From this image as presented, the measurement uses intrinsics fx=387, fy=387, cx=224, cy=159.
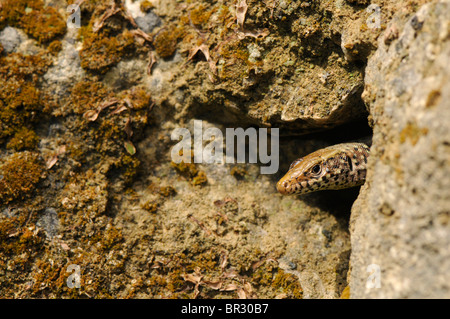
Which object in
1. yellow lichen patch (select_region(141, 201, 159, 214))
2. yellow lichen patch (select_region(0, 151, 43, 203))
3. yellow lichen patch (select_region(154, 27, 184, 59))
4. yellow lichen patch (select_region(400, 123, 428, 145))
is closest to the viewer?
yellow lichen patch (select_region(400, 123, 428, 145))

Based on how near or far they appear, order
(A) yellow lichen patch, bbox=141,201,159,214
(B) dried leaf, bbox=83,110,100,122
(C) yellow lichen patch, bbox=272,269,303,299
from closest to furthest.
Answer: (C) yellow lichen patch, bbox=272,269,303,299, (B) dried leaf, bbox=83,110,100,122, (A) yellow lichen patch, bbox=141,201,159,214

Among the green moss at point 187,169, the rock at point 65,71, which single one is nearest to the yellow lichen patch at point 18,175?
the rock at point 65,71

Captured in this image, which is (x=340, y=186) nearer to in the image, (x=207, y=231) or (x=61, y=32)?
(x=207, y=231)

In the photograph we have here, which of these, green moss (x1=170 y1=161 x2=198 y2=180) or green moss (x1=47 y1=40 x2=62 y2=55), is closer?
green moss (x1=47 y1=40 x2=62 y2=55)

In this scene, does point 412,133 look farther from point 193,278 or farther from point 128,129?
point 128,129

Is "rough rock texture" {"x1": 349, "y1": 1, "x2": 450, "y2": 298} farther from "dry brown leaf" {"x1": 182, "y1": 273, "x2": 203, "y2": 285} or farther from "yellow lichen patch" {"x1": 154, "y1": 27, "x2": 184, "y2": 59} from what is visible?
"yellow lichen patch" {"x1": 154, "y1": 27, "x2": 184, "y2": 59}

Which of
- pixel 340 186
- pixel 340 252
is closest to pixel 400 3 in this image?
pixel 340 186

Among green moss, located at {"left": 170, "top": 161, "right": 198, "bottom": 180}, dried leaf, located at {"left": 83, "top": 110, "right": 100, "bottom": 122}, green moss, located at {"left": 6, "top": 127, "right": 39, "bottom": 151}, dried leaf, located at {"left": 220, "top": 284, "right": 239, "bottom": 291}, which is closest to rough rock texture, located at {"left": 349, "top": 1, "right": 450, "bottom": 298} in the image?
dried leaf, located at {"left": 220, "top": 284, "right": 239, "bottom": 291}
